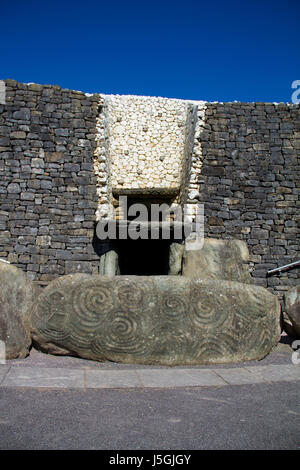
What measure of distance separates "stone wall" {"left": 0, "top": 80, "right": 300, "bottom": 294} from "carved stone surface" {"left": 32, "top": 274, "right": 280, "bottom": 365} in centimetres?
468

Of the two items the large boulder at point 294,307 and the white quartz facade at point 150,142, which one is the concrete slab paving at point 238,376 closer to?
the large boulder at point 294,307

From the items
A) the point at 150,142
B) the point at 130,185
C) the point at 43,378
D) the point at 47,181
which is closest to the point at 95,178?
the point at 47,181

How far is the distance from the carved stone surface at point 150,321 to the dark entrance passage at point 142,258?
16.9 feet

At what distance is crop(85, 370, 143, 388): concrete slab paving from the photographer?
363 cm

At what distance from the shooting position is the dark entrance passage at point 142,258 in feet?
33.2

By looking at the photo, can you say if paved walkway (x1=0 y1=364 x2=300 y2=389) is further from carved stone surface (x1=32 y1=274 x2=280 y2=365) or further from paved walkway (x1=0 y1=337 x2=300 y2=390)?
carved stone surface (x1=32 y1=274 x2=280 y2=365)

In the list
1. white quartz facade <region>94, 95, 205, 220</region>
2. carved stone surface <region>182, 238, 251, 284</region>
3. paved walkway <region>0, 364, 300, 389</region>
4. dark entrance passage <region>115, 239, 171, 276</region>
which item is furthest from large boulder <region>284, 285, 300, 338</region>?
white quartz facade <region>94, 95, 205, 220</region>

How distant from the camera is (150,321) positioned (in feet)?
14.5

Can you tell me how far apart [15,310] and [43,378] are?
1.06 meters

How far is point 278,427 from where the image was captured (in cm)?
273

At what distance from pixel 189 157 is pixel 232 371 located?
7085mm

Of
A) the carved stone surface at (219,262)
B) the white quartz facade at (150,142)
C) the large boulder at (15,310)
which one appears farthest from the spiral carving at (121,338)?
the white quartz facade at (150,142)

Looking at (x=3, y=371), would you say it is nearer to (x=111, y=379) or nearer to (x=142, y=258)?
(x=111, y=379)

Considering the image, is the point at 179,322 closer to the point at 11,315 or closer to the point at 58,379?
the point at 58,379
